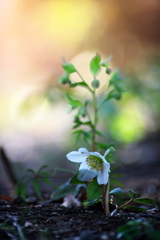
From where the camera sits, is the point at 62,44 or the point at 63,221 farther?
the point at 62,44

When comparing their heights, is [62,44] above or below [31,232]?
above

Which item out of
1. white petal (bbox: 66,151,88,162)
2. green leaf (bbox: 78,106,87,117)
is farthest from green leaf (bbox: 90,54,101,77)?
white petal (bbox: 66,151,88,162)

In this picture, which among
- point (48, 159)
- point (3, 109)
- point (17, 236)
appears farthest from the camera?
point (3, 109)

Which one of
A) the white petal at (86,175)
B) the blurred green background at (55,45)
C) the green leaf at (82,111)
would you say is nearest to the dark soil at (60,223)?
the white petal at (86,175)

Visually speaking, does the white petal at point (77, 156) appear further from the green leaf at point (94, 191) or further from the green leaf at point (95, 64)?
the green leaf at point (95, 64)

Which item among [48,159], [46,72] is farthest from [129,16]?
[48,159]

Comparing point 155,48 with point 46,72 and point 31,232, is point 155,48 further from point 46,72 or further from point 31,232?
point 31,232

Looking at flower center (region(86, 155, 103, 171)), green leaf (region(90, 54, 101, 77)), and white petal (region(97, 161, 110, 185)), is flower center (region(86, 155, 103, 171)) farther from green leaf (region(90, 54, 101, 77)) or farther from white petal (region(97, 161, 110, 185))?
green leaf (region(90, 54, 101, 77))
